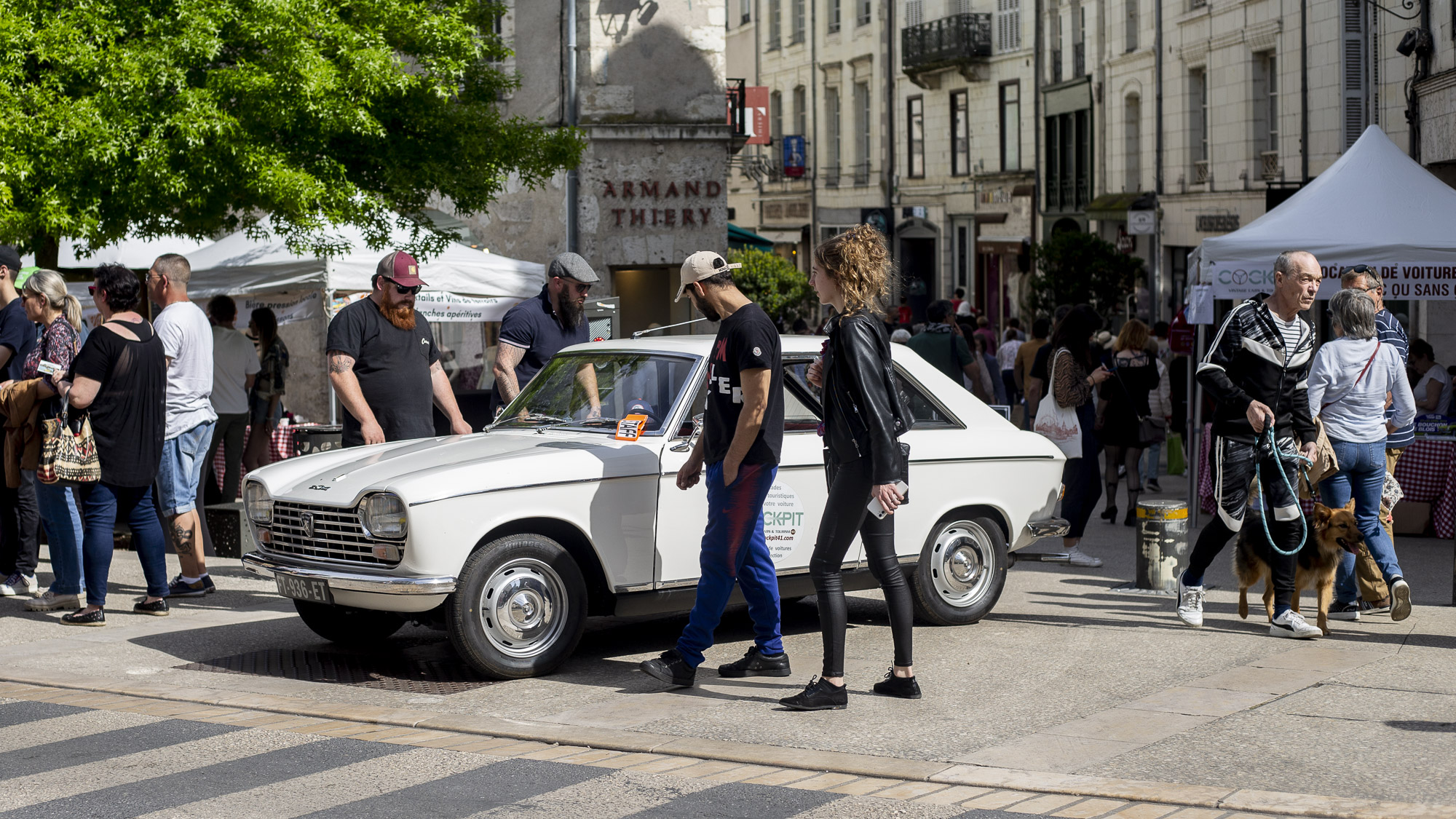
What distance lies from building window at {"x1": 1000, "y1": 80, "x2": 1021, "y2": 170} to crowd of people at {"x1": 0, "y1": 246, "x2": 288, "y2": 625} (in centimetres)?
3288

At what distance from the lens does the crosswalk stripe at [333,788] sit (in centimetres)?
555

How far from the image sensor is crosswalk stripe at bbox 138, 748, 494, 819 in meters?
5.55

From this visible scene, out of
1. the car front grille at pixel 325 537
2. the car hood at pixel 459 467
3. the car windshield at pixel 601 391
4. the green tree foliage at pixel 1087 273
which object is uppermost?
the green tree foliage at pixel 1087 273

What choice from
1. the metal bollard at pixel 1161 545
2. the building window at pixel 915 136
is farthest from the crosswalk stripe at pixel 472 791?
the building window at pixel 915 136

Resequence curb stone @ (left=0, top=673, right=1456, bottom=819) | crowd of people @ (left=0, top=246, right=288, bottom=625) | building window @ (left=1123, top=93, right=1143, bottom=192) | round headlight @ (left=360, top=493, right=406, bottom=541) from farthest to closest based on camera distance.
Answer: building window @ (left=1123, top=93, right=1143, bottom=192), crowd of people @ (left=0, top=246, right=288, bottom=625), round headlight @ (left=360, top=493, right=406, bottom=541), curb stone @ (left=0, top=673, right=1456, bottom=819)

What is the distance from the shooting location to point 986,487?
346 inches

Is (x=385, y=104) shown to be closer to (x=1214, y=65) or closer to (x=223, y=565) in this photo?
(x=223, y=565)

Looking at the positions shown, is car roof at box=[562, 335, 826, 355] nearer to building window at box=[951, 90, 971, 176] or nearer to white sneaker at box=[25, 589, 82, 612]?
A: white sneaker at box=[25, 589, 82, 612]

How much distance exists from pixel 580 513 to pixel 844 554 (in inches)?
50.1

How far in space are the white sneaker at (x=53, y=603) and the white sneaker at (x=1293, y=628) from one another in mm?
6347

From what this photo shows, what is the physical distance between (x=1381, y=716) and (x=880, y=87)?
40.1 m

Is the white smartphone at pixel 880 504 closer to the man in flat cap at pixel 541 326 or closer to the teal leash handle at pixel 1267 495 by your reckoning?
the teal leash handle at pixel 1267 495

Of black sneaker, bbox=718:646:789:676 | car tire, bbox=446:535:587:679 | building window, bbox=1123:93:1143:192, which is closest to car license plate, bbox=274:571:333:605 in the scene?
car tire, bbox=446:535:587:679

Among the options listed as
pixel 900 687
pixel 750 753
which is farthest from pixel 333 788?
pixel 900 687
